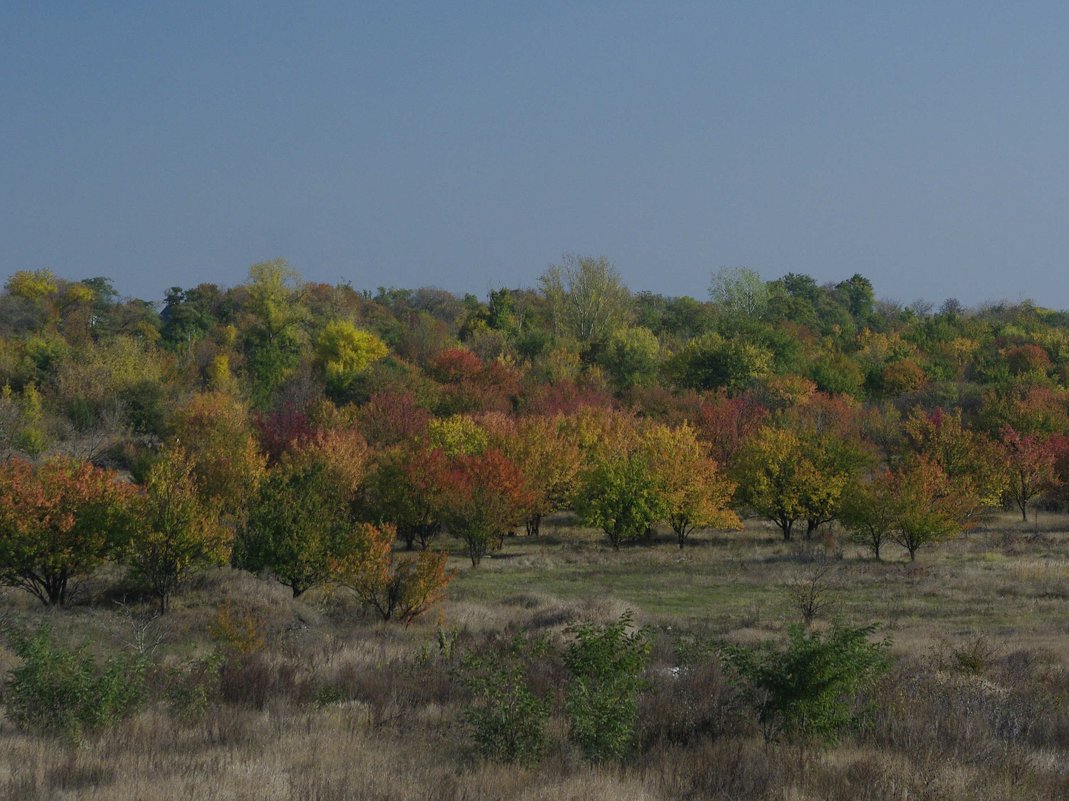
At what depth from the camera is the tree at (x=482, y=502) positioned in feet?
136

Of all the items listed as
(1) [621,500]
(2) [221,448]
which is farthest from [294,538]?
(2) [221,448]

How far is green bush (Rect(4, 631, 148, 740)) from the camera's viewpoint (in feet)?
37.7

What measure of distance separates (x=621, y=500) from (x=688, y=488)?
3215 mm

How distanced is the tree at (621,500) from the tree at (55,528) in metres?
21.2

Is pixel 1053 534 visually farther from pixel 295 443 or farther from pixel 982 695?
pixel 982 695

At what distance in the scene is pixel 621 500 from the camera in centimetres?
4528

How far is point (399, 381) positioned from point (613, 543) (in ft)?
92.2

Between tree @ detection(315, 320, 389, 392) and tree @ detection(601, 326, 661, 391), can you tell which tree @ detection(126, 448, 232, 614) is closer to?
tree @ detection(315, 320, 389, 392)

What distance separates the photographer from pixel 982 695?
13086 millimetres

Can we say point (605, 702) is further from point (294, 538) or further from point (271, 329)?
Result: point (271, 329)

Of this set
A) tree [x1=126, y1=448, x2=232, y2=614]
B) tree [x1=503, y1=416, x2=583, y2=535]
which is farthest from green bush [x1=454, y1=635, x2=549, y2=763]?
tree [x1=503, y1=416, x2=583, y2=535]

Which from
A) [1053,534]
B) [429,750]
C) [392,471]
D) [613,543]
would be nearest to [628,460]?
[613,543]

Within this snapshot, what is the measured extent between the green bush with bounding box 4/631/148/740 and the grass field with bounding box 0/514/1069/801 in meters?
0.25

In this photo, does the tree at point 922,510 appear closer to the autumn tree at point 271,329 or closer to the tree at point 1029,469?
the tree at point 1029,469
